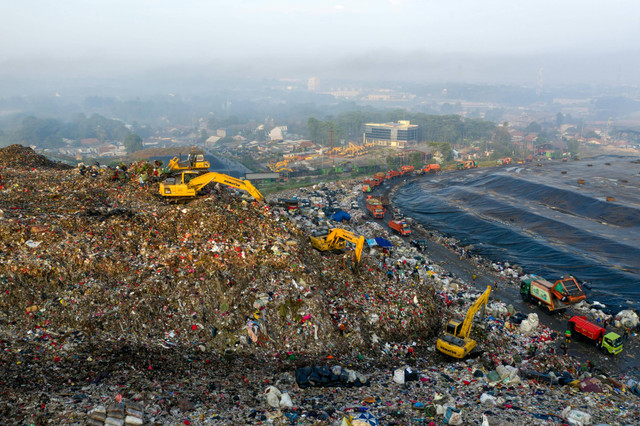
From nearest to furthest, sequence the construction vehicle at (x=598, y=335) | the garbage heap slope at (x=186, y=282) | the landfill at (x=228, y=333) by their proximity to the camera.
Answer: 1. the landfill at (x=228, y=333)
2. the garbage heap slope at (x=186, y=282)
3. the construction vehicle at (x=598, y=335)

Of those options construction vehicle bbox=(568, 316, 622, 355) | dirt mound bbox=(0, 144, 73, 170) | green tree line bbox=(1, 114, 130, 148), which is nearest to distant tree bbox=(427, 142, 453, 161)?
construction vehicle bbox=(568, 316, 622, 355)

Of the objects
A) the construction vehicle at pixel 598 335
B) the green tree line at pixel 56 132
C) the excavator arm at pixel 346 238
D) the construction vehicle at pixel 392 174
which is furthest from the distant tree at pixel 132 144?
the construction vehicle at pixel 598 335

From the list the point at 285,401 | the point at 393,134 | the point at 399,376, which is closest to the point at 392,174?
the point at 399,376

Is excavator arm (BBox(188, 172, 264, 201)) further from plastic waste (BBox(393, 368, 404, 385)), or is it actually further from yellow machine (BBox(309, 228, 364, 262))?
plastic waste (BBox(393, 368, 404, 385))

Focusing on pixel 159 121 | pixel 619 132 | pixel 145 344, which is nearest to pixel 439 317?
pixel 145 344

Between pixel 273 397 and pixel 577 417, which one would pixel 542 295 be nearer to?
pixel 577 417

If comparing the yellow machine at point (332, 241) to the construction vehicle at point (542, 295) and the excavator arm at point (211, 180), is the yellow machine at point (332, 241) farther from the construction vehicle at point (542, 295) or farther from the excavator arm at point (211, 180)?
the construction vehicle at point (542, 295)
